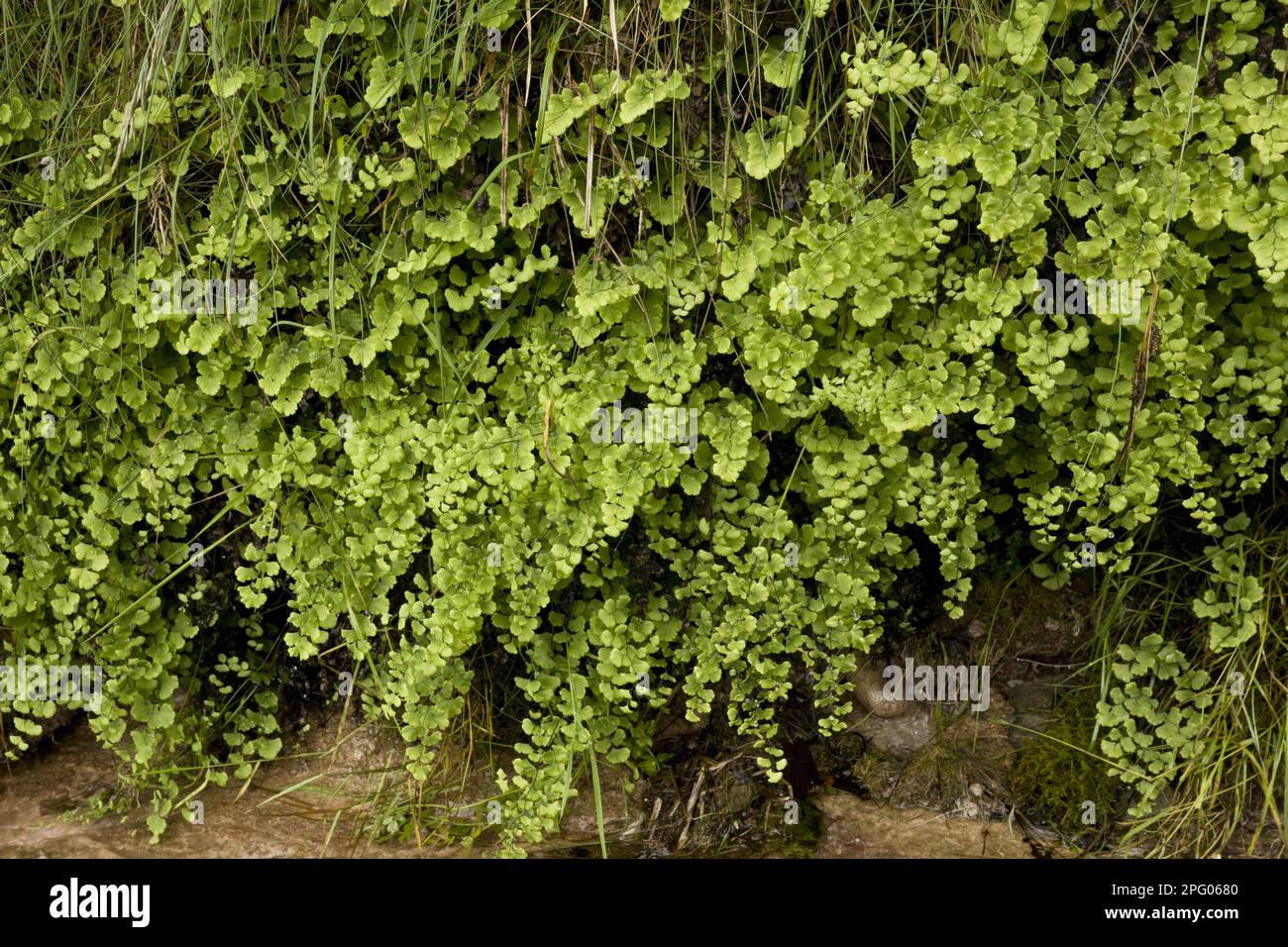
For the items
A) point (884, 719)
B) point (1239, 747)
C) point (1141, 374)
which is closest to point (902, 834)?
point (884, 719)

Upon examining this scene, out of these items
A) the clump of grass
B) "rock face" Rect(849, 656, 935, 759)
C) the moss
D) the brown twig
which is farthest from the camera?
"rock face" Rect(849, 656, 935, 759)

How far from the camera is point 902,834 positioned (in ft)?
9.52

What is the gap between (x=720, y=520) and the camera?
8.54ft

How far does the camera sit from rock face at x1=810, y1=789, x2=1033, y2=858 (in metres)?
2.83

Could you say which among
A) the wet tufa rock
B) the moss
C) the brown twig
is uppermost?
the brown twig

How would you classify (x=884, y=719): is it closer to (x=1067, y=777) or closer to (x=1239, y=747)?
(x=1067, y=777)

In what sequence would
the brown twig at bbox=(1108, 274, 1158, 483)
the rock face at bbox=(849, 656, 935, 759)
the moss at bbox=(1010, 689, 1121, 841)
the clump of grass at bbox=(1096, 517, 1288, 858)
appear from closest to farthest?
the brown twig at bbox=(1108, 274, 1158, 483), the clump of grass at bbox=(1096, 517, 1288, 858), the moss at bbox=(1010, 689, 1121, 841), the rock face at bbox=(849, 656, 935, 759)

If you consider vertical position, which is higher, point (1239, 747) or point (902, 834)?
point (1239, 747)

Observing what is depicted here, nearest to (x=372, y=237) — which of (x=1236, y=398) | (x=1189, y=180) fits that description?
(x=1189, y=180)

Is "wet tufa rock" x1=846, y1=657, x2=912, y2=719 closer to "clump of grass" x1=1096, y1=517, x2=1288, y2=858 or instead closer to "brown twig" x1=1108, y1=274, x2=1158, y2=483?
"clump of grass" x1=1096, y1=517, x2=1288, y2=858

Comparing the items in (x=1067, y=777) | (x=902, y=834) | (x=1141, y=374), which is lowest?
(x=902, y=834)

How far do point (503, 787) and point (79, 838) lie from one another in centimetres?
125

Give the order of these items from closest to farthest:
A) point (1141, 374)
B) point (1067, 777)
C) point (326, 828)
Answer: point (1141, 374)
point (1067, 777)
point (326, 828)

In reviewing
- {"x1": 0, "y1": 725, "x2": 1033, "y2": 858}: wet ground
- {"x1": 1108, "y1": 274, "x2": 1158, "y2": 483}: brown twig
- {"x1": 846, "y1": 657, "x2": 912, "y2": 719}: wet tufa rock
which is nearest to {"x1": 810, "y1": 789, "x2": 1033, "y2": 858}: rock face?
{"x1": 0, "y1": 725, "x2": 1033, "y2": 858}: wet ground
